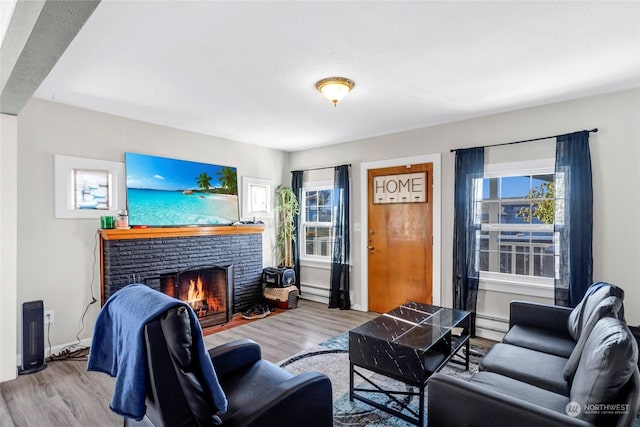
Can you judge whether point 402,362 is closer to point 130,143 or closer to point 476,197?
point 476,197

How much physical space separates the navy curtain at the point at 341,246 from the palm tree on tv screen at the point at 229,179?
58.5 inches

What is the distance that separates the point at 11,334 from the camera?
281 cm

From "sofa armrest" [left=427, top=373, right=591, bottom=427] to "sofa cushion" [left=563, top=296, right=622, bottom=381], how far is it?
2.14 feet

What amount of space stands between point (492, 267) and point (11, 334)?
4.67m

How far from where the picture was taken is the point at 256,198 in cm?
522

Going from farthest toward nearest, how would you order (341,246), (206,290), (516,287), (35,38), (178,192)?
1. (341,246)
2. (206,290)
3. (178,192)
4. (516,287)
5. (35,38)

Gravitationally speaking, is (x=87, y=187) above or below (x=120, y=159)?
below

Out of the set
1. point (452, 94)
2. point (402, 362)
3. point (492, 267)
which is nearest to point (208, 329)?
point (402, 362)

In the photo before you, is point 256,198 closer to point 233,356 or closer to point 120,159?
point 120,159

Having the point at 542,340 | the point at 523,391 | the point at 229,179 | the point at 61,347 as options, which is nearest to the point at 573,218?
the point at 542,340

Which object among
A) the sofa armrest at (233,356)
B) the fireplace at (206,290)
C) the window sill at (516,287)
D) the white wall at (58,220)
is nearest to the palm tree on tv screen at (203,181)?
the white wall at (58,220)

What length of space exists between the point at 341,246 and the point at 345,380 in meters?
2.41

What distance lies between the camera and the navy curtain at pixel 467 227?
12.4ft

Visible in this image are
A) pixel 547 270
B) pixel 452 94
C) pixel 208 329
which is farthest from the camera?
pixel 208 329
